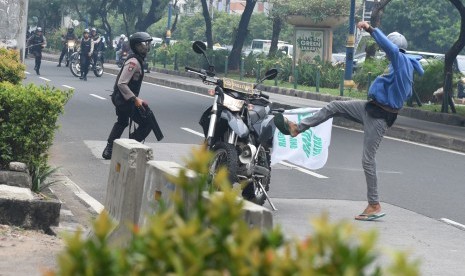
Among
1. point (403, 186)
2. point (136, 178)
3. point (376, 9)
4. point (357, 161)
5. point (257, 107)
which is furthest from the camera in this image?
point (376, 9)

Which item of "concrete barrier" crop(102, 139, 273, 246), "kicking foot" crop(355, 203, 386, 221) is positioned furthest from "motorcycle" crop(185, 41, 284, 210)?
"concrete barrier" crop(102, 139, 273, 246)

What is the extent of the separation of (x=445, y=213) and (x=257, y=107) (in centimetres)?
213

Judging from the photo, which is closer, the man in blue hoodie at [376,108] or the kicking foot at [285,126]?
the man in blue hoodie at [376,108]

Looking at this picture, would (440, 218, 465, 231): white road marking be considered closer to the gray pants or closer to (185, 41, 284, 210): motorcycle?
the gray pants

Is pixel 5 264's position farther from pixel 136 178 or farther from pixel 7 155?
pixel 7 155

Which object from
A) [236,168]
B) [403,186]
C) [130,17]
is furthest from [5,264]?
[130,17]

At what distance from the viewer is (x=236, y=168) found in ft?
33.8

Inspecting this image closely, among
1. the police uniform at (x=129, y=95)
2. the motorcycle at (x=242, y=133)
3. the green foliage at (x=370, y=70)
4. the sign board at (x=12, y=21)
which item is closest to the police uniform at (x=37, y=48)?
the green foliage at (x=370, y=70)

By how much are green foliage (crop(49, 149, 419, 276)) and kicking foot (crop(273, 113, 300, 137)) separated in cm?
766

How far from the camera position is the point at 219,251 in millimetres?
2900

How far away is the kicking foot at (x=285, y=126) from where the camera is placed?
420 inches

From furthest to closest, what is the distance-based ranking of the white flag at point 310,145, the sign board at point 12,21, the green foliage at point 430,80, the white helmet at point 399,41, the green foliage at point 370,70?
the green foliage at point 370,70
the green foliage at point 430,80
the sign board at point 12,21
the white flag at point 310,145
the white helmet at point 399,41

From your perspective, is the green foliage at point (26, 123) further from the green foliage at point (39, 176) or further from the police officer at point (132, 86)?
the police officer at point (132, 86)

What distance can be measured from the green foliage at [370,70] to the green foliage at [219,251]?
28.7 m
